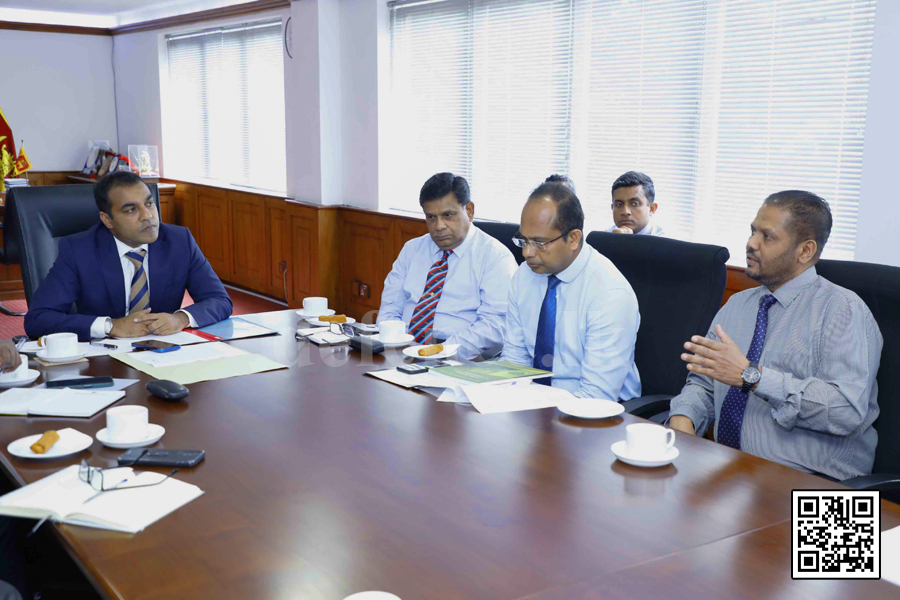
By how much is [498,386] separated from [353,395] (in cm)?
36

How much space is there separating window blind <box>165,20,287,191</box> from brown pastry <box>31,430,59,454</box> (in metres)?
5.40

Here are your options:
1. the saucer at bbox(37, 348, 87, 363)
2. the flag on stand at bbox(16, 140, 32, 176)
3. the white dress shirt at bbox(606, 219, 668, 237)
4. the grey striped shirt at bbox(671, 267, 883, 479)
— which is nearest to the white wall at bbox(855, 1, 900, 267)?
the white dress shirt at bbox(606, 219, 668, 237)

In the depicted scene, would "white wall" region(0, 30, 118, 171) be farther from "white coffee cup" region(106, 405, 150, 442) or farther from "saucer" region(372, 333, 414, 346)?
"white coffee cup" region(106, 405, 150, 442)

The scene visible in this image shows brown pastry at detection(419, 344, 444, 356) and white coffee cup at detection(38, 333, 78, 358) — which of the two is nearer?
white coffee cup at detection(38, 333, 78, 358)

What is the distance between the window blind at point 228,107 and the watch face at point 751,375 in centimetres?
541

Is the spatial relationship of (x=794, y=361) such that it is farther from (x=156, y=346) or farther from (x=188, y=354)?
(x=156, y=346)

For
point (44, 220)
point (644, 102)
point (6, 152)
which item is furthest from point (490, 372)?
point (6, 152)

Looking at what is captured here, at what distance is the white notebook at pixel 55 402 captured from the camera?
70.2 inches

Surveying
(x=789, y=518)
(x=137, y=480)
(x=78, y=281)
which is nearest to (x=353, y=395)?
(x=137, y=480)

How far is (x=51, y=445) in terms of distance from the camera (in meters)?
1.53

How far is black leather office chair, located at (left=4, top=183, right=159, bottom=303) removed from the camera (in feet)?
9.59

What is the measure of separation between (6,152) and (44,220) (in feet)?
18.1

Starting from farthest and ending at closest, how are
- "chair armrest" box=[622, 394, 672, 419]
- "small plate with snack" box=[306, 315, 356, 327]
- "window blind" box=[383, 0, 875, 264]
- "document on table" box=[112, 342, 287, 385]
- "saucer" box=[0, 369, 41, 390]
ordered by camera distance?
"window blind" box=[383, 0, 875, 264] < "small plate with snack" box=[306, 315, 356, 327] < "chair armrest" box=[622, 394, 672, 419] < "document on table" box=[112, 342, 287, 385] < "saucer" box=[0, 369, 41, 390]

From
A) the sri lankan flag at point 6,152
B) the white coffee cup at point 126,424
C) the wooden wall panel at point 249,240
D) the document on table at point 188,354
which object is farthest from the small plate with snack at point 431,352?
the sri lankan flag at point 6,152
